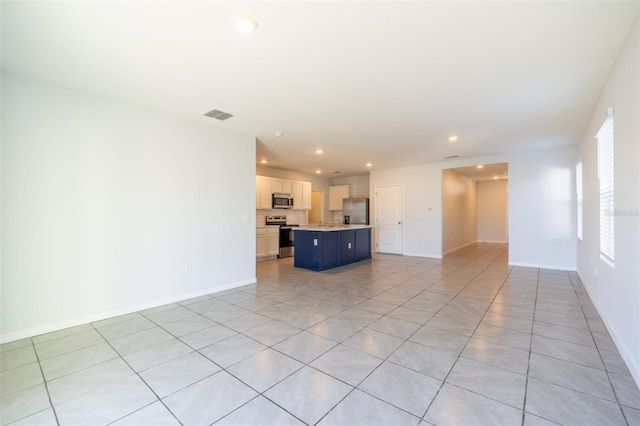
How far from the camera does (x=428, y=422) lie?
5.17ft

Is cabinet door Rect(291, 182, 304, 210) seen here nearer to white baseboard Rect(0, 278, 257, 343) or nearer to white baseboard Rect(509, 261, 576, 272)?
white baseboard Rect(0, 278, 257, 343)

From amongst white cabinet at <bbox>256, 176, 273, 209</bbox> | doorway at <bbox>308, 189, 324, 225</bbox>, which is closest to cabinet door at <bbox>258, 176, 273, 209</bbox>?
white cabinet at <bbox>256, 176, 273, 209</bbox>

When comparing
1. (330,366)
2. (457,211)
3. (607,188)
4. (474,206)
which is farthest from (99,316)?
(474,206)

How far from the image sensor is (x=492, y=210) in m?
10.9

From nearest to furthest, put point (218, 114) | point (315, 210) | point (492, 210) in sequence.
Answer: point (218, 114) < point (315, 210) < point (492, 210)

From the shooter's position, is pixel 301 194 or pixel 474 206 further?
pixel 474 206

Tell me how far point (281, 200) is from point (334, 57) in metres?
5.53

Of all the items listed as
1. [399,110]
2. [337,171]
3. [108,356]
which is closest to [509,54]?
[399,110]

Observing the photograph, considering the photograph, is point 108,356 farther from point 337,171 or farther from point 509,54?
point 337,171

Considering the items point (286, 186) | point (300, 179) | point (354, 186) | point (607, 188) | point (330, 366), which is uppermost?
point (300, 179)

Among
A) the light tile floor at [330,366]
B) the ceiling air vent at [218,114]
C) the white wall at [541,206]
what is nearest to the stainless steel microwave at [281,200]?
the ceiling air vent at [218,114]

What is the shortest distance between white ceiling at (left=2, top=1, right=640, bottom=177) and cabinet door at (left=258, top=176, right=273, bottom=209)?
3185 mm

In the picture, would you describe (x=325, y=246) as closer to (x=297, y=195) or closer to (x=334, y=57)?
(x=297, y=195)

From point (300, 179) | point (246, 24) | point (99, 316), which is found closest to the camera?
point (246, 24)
